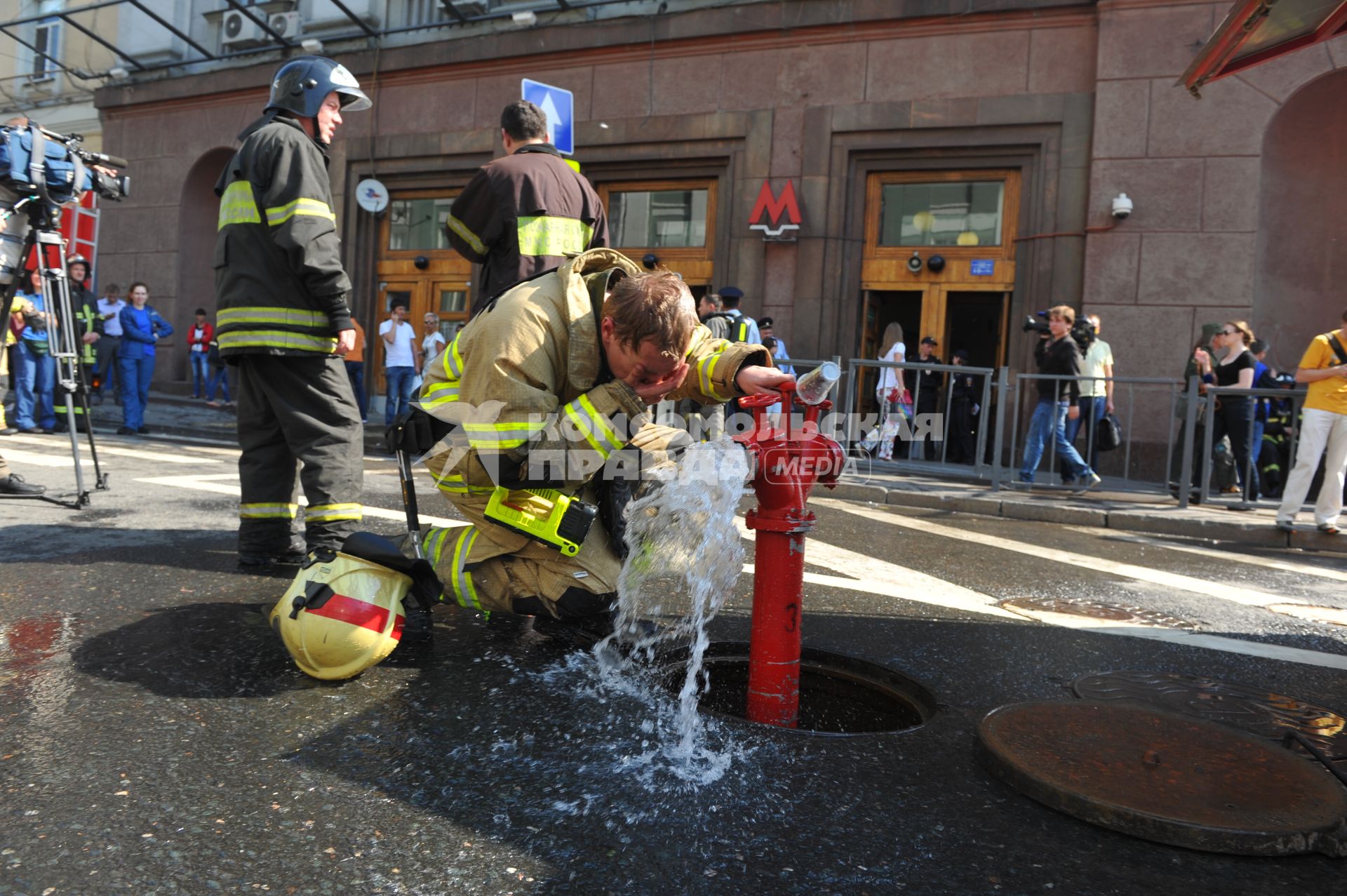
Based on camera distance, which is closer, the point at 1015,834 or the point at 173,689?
the point at 1015,834

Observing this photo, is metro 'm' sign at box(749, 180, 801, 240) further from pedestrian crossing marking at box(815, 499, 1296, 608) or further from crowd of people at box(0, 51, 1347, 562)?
pedestrian crossing marking at box(815, 499, 1296, 608)

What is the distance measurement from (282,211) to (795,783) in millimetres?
3004

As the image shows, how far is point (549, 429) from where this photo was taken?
2840 millimetres

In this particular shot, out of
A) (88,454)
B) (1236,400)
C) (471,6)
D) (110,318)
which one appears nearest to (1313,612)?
(1236,400)

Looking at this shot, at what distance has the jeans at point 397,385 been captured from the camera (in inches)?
538

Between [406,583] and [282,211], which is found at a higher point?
[282,211]

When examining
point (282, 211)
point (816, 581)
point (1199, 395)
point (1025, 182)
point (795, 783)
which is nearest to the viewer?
point (795, 783)

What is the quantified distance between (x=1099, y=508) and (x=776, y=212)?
6.67 m

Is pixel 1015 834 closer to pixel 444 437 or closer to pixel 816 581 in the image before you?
pixel 444 437

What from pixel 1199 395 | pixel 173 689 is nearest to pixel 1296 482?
pixel 1199 395

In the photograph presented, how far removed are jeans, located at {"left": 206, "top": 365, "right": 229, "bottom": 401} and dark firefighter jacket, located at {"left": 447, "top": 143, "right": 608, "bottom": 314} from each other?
13427mm

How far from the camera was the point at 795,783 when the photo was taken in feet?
7.48

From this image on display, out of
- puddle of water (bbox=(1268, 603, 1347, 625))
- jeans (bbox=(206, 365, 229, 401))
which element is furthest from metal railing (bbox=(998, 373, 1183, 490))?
jeans (bbox=(206, 365, 229, 401))

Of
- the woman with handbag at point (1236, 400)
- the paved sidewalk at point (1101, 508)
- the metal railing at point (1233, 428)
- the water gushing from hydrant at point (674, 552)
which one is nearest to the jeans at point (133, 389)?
the paved sidewalk at point (1101, 508)
